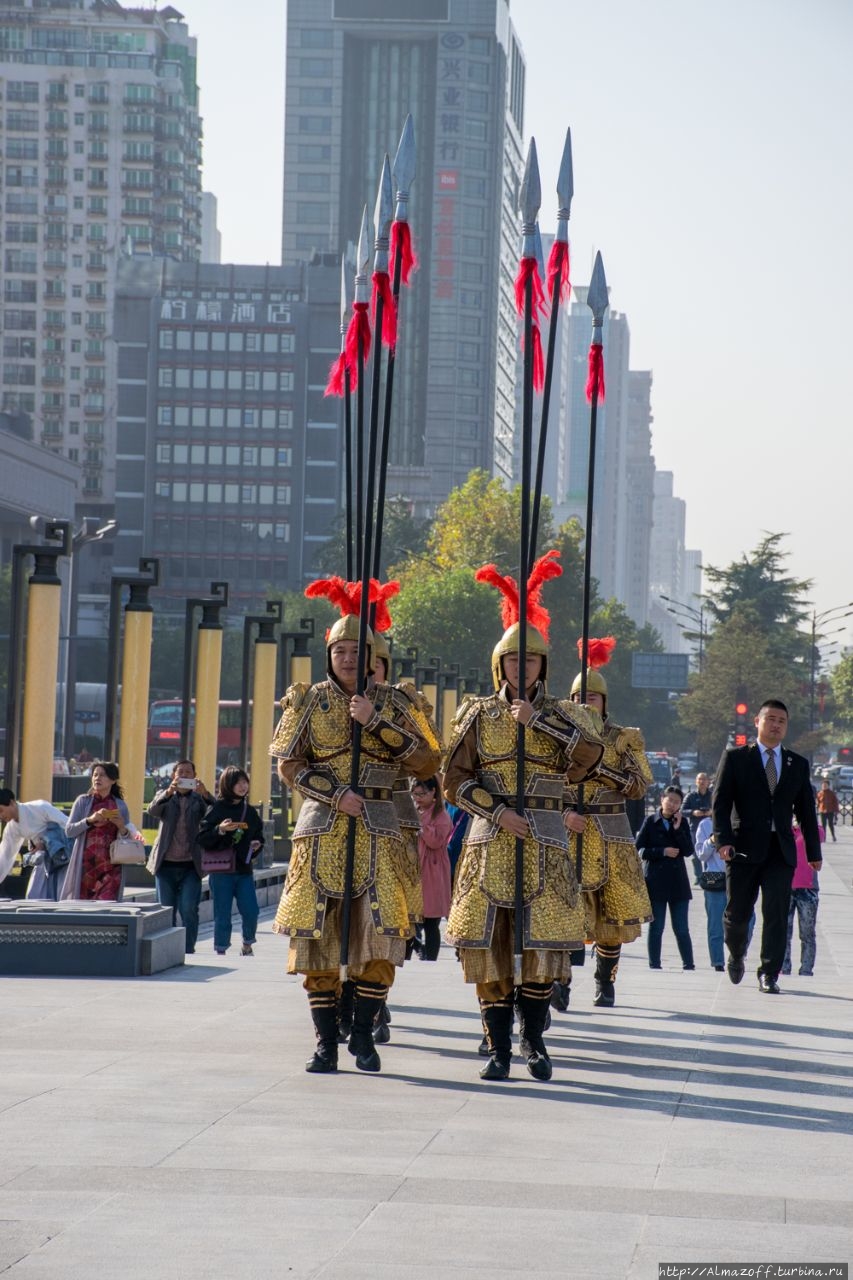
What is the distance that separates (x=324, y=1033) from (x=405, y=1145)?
73.9 inches

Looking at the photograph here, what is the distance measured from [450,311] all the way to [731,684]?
8432cm

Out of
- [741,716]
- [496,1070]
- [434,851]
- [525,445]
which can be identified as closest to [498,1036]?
[496,1070]

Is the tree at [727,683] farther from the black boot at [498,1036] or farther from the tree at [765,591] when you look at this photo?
the black boot at [498,1036]

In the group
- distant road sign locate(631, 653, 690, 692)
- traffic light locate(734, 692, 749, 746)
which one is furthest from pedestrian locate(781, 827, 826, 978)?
distant road sign locate(631, 653, 690, 692)

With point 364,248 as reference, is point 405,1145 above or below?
below

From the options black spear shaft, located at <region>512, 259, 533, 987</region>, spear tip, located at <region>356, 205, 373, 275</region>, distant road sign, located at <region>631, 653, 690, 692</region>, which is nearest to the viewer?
black spear shaft, located at <region>512, 259, 533, 987</region>

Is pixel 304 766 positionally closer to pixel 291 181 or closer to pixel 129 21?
pixel 129 21

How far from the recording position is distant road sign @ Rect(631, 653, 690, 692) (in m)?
100

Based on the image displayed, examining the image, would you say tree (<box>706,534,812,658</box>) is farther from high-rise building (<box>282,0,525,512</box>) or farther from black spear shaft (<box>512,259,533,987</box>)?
black spear shaft (<box>512,259,533,987</box>)

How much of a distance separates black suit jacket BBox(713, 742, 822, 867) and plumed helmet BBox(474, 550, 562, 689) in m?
2.59

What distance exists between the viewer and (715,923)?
53.6ft

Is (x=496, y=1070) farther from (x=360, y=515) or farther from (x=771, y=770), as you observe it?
(x=771, y=770)

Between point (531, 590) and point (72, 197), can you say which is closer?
point (531, 590)

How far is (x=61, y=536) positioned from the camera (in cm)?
1859
